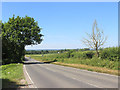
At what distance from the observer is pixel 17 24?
42.8m

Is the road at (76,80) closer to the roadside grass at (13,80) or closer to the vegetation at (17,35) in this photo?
the roadside grass at (13,80)

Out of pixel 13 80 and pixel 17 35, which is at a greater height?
pixel 17 35

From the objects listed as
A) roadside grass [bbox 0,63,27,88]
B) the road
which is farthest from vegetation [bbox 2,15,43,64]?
the road

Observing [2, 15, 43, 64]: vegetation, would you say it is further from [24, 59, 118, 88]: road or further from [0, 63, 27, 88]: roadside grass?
[24, 59, 118, 88]: road

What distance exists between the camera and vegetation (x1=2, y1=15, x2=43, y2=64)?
41.8m

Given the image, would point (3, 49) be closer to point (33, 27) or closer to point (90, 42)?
point (33, 27)

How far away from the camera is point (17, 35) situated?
136 ft

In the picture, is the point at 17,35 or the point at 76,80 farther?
the point at 17,35

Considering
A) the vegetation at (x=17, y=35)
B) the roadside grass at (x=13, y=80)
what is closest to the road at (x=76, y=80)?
the roadside grass at (x=13, y=80)

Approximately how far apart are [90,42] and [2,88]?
25.3m

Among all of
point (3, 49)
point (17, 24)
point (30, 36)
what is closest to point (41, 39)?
point (30, 36)

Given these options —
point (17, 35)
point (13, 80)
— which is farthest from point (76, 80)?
point (17, 35)

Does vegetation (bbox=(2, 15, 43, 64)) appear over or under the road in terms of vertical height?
over

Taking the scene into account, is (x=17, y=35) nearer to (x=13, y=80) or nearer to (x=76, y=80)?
(x=13, y=80)
